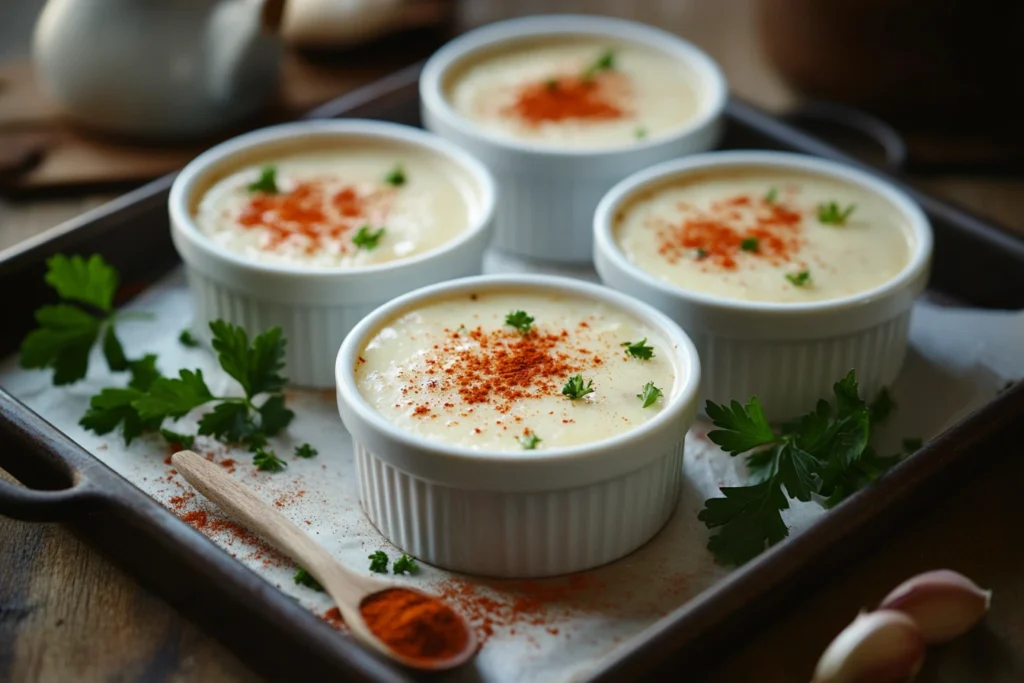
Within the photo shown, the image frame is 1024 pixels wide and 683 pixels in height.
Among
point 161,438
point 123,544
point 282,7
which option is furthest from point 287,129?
point 123,544

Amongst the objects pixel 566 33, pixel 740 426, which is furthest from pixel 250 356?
pixel 566 33

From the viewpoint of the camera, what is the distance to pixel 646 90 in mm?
3152

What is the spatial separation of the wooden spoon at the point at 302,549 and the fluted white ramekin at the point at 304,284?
40 centimetres

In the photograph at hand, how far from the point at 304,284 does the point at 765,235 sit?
869 millimetres

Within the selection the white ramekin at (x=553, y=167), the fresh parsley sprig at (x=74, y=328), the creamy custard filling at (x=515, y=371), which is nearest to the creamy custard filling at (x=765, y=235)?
the white ramekin at (x=553, y=167)

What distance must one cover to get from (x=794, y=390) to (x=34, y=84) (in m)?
2.15

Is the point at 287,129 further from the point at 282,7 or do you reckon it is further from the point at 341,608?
the point at 341,608

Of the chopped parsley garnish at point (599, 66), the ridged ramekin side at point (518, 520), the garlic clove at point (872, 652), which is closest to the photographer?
the garlic clove at point (872, 652)

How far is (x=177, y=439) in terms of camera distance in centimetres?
229

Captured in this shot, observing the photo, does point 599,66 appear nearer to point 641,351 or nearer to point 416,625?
point 641,351

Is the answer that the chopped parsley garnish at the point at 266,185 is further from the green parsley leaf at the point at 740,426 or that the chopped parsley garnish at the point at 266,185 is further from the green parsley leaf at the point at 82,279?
the green parsley leaf at the point at 740,426

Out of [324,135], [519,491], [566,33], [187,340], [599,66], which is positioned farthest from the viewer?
[566,33]

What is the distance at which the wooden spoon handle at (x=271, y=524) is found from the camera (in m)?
1.88

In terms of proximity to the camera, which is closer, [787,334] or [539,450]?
[539,450]
